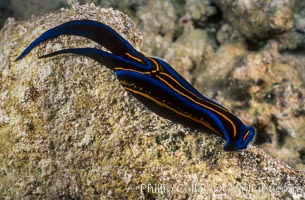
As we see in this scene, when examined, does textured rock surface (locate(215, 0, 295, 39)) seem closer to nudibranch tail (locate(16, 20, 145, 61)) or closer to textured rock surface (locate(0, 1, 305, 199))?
textured rock surface (locate(0, 1, 305, 199))

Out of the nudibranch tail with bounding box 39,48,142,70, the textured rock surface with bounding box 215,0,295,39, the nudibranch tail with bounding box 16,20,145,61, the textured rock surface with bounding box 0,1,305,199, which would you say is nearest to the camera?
the textured rock surface with bounding box 0,1,305,199

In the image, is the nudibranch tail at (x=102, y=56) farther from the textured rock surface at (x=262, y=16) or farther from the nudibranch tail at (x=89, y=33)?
the textured rock surface at (x=262, y=16)

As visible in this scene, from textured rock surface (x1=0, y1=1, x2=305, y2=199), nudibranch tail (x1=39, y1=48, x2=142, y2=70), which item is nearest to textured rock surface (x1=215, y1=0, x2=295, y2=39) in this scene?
textured rock surface (x1=0, y1=1, x2=305, y2=199)

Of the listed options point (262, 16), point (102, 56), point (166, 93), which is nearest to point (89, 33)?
point (102, 56)

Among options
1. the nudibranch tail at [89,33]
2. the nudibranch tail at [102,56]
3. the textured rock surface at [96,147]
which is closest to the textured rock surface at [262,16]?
the textured rock surface at [96,147]

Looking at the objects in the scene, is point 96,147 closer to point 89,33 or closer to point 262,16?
point 89,33
